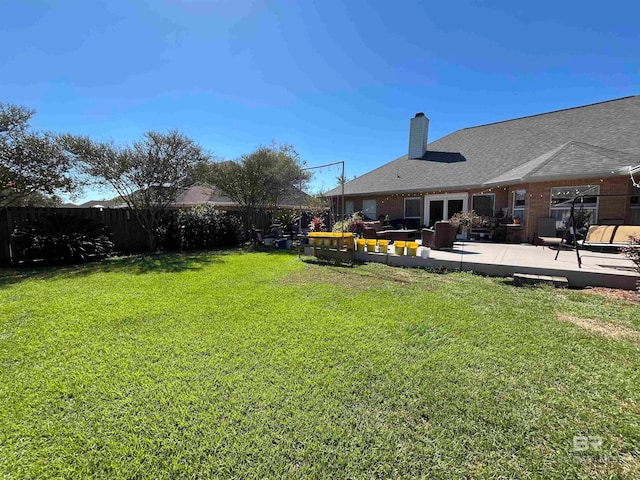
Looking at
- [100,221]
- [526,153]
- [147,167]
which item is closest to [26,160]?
[100,221]

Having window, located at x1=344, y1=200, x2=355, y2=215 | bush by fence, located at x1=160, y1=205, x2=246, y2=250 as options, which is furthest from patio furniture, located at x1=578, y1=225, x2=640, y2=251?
bush by fence, located at x1=160, y1=205, x2=246, y2=250

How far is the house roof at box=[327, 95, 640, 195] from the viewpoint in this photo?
8.52 m

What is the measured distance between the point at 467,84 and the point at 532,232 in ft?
23.3

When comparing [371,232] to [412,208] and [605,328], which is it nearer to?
[412,208]

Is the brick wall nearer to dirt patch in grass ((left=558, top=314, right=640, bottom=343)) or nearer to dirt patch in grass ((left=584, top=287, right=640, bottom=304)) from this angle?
dirt patch in grass ((left=584, top=287, right=640, bottom=304))

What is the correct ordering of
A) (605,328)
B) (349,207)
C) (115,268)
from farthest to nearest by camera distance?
(349,207)
(115,268)
(605,328)

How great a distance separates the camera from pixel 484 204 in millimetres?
11477

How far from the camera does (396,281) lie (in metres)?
5.60

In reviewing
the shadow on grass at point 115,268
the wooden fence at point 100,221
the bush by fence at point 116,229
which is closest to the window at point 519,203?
the shadow on grass at point 115,268

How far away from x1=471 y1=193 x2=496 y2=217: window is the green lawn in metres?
7.91

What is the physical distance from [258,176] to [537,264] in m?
9.43

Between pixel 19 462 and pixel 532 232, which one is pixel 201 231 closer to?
pixel 19 462

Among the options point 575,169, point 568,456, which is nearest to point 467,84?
point 575,169

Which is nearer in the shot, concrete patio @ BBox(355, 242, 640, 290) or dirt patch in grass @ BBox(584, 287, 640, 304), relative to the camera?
dirt patch in grass @ BBox(584, 287, 640, 304)
